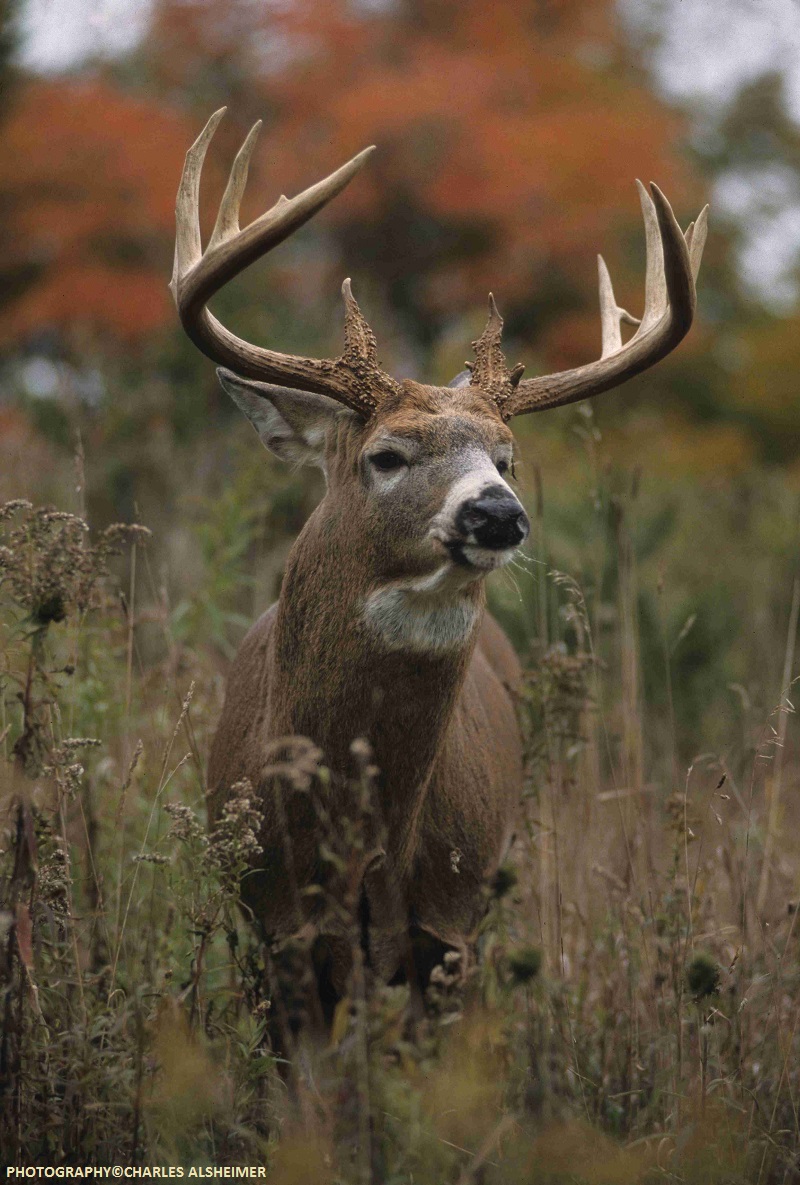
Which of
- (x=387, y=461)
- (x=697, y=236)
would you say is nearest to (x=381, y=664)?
(x=387, y=461)

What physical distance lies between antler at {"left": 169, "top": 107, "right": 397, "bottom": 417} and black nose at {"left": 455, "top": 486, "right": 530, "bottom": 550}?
589 millimetres

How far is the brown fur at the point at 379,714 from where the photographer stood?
136 inches

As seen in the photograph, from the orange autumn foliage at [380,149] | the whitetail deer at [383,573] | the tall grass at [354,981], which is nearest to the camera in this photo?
the tall grass at [354,981]

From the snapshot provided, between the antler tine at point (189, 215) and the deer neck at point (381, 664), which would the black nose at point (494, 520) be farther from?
the antler tine at point (189, 215)

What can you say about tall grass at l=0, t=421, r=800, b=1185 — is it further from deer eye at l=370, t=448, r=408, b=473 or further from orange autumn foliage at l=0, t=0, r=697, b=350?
orange autumn foliage at l=0, t=0, r=697, b=350

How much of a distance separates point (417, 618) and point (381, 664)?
0.15m

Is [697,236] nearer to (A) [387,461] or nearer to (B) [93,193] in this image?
(A) [387,461]

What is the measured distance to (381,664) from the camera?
11.2 ft

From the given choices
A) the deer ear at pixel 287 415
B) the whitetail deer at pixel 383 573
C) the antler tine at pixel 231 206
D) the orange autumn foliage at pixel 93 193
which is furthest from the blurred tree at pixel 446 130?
the antler tine at pixel 231 206

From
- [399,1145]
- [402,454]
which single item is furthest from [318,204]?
[399,1145]

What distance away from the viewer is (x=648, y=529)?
28.5 feet

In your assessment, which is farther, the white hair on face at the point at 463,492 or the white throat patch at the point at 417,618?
the white throat patch at the point at 417,618

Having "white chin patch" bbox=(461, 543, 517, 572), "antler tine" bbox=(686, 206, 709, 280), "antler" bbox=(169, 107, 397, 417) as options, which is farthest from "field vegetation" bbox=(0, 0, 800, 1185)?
"antler tine" bbox=(686, 206, 709, 280)

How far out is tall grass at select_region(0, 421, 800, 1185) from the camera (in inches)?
103
